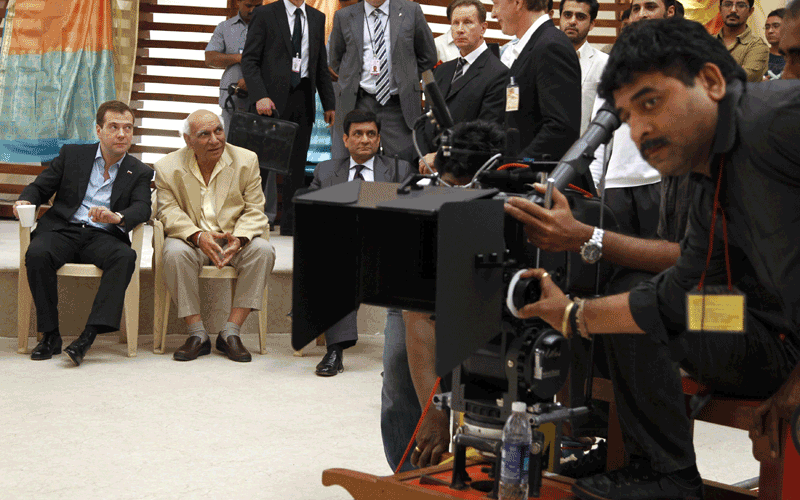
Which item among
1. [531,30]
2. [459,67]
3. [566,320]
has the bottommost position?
[566,320]

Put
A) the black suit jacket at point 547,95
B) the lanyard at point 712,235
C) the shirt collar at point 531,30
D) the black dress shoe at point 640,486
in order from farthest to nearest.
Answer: the shirt collar at point 531,30
the black suit jacket at point 547,95
the black dress shoe at point 640,486
the lanyard at point 712,235

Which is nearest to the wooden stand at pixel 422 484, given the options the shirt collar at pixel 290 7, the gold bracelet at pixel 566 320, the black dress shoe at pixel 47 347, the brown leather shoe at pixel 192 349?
the gold bracelet at pixel 566 320

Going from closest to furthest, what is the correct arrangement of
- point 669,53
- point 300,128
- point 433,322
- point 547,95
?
point 669,53, point 433,322, point 547,95, point 300,128

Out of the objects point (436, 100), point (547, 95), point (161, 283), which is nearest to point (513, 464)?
point (436, 100)

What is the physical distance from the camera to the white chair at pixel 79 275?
13.0 ft

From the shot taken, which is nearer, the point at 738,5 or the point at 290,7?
the point at 738,5

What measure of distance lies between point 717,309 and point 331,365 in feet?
8.39

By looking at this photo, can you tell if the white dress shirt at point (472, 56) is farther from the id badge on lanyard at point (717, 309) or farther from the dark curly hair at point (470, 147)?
the id badge on lanyard at point (717, 309)

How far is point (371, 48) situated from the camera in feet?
15.3

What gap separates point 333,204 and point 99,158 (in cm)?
304

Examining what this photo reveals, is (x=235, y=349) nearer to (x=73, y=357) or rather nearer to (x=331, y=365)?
(x=331, y=365)

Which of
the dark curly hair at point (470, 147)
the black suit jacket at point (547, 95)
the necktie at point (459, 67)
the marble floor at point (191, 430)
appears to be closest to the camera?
the dark curly hair at point (470, 147)

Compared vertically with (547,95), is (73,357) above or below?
below

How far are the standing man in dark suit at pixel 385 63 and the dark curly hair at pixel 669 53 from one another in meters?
3.25
